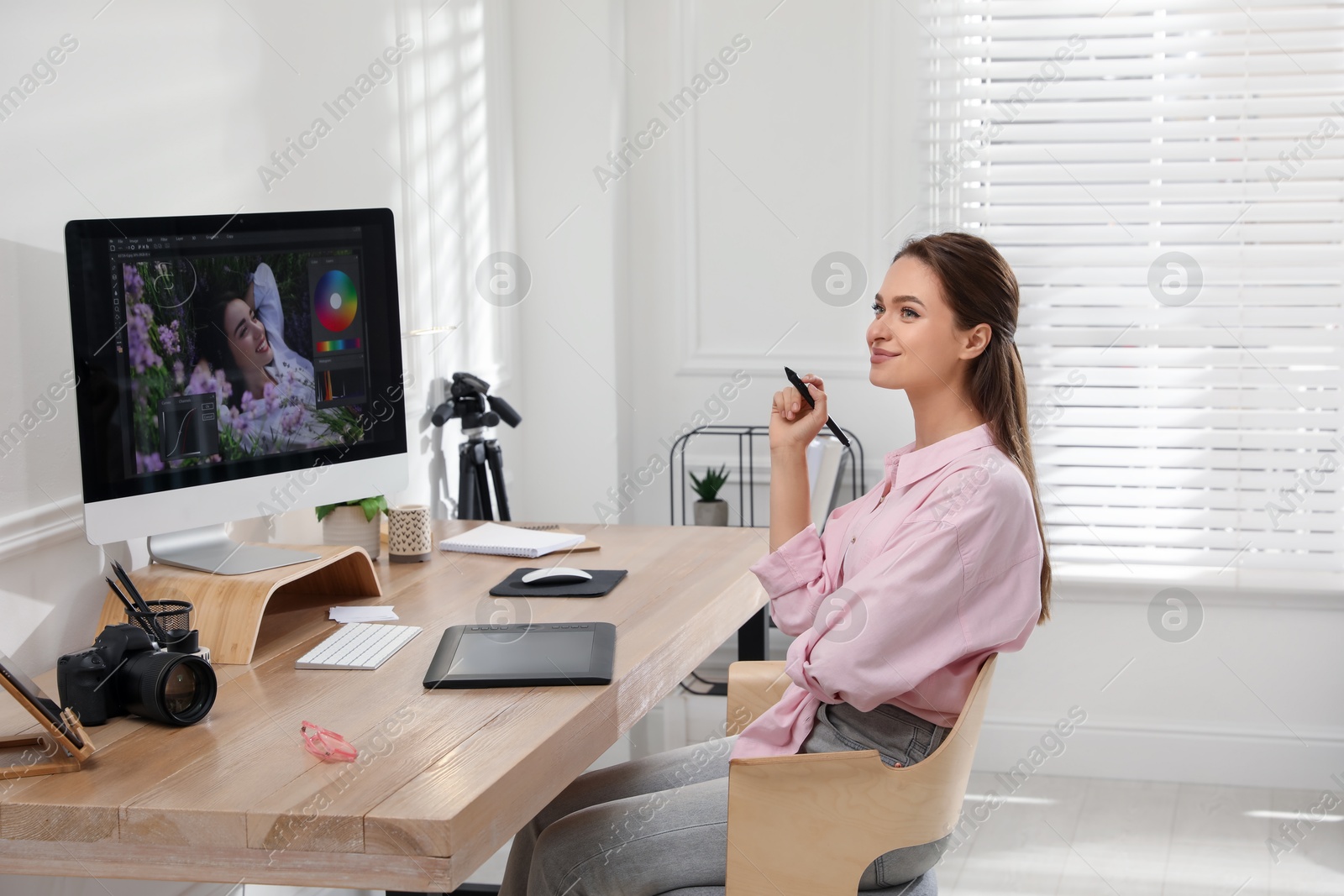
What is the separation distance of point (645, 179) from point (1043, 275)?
1160 millimetres

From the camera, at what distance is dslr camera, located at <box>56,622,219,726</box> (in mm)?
1460

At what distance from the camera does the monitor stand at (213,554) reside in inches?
72.2

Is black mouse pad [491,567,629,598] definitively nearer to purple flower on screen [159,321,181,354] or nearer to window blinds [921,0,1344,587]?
purple flower on screen [159,321,181,354]

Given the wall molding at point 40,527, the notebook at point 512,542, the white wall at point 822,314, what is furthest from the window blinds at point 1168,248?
the wall molding at point 40,527

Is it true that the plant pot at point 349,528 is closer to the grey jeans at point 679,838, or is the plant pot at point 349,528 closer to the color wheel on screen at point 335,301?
the color wheel on screen at point 335,301

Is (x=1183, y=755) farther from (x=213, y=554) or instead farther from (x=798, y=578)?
(x=213, y=554)

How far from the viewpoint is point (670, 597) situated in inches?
80.3

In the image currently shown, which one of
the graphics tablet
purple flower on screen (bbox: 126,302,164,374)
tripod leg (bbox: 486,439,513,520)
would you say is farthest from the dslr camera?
tripod leg (bbox: 486,439,513,520)

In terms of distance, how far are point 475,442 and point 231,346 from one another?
124cm

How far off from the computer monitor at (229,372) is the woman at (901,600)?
65 centimetres

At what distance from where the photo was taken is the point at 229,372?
1.83 m

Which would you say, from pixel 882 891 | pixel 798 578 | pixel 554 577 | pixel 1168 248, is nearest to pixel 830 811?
pixel 882 891

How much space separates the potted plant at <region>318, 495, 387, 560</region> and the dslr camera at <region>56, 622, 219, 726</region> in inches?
31.8

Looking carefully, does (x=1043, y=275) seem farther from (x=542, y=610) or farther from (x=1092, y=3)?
(x=542, y=610)
